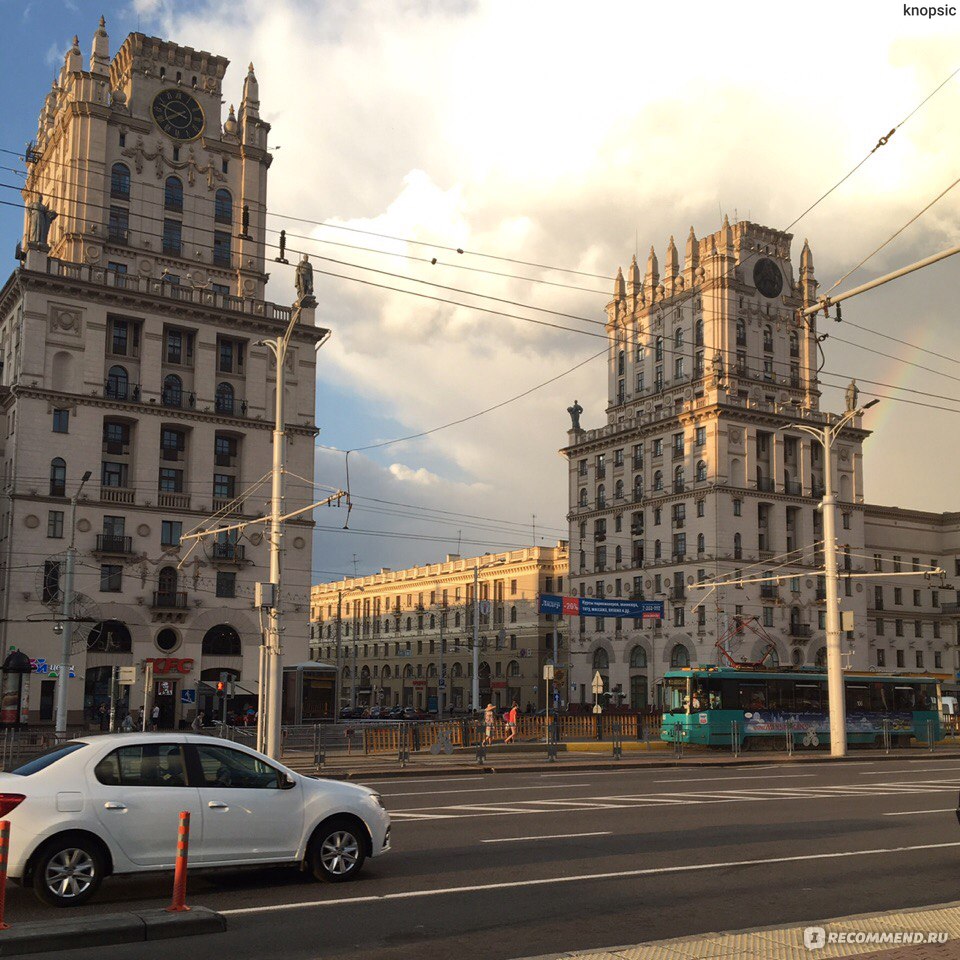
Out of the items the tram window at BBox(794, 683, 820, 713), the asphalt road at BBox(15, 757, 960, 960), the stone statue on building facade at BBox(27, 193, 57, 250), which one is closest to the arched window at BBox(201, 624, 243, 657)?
the stone statue on building facade at BBox(27, 193, 57, 250)

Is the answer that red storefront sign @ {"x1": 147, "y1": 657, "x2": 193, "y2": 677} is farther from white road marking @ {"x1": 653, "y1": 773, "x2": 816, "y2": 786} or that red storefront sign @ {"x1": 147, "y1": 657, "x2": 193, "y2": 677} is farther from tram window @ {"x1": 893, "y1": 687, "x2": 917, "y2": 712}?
white road marking @ {"x1": 653, "y1": 773, "x2": 816, "y2": 786}

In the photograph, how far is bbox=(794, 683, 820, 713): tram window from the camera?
145 feet

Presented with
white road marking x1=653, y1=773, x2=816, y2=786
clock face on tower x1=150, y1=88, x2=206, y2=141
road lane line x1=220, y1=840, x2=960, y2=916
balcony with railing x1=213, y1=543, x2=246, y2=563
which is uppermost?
clock face on tower x1=150, y1=88, x2=206, y2=141

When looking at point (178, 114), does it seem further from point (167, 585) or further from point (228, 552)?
point (167, 585)

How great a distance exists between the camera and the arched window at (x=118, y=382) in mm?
60156

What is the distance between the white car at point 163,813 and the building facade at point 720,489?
67.9 m

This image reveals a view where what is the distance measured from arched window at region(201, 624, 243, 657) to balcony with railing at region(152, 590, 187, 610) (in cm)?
239

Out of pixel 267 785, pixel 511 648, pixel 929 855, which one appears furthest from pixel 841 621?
pixel 511 648

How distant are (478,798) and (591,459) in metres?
74.7

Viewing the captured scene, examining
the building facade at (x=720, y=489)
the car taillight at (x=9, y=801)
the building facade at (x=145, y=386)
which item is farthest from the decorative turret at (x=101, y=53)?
the car taillight at (x=9, y=801)

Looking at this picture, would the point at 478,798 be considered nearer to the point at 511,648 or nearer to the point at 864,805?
the point at 864,805

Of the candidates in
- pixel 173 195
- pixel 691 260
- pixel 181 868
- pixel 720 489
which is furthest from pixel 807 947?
pixel 691 260

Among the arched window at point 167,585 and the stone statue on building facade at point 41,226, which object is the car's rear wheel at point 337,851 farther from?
the stone statue on building facade at point 41,226

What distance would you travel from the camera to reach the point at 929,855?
13922mm
